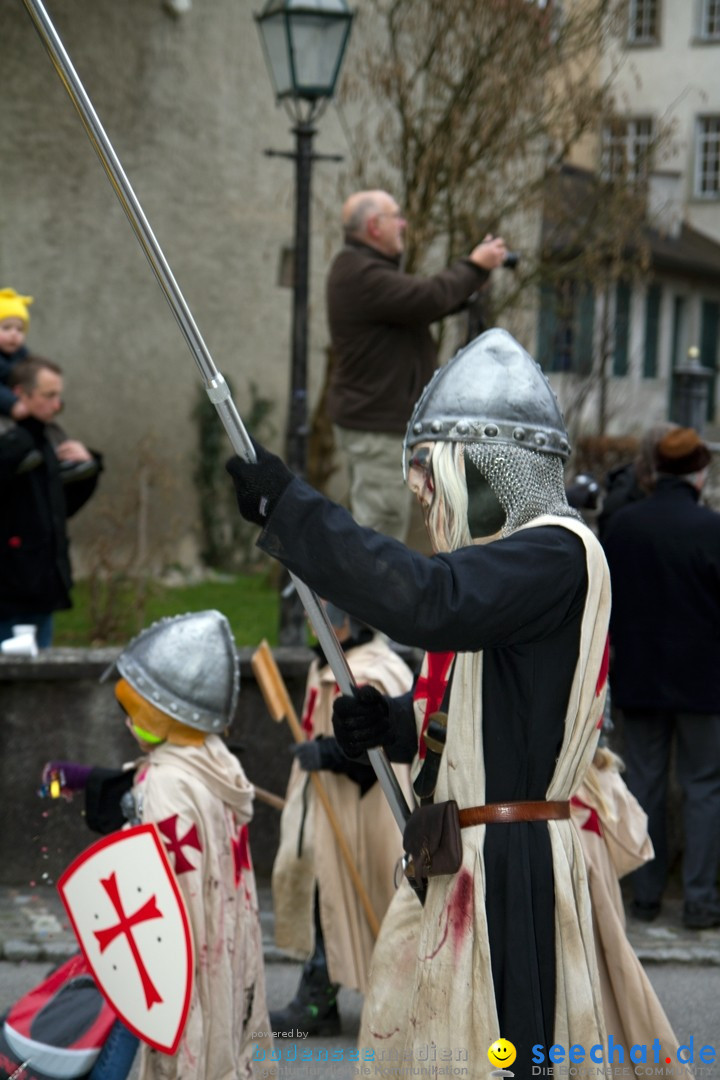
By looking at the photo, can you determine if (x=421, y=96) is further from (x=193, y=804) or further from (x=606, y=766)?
(x=193, y=804)

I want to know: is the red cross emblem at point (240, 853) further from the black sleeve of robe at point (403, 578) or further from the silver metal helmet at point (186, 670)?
the black sleeve of robe at point (403, 578)

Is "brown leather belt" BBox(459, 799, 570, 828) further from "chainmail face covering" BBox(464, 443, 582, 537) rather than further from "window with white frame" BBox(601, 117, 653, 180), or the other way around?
"window with white frame" BBox(601, 117, 653, 180)

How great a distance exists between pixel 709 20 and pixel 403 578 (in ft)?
116

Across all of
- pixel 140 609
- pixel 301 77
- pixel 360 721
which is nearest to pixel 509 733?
pixel 360 721

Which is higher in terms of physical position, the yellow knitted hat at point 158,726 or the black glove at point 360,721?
the black glove at point 360,721

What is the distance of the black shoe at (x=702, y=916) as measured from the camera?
20.9ft

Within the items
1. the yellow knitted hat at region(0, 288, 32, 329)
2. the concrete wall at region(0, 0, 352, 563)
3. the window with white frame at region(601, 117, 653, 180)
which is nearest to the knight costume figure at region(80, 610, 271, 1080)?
the yellow knitted hat at region(0, 288, 32, 329)

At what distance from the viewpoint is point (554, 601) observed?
277 centimetres

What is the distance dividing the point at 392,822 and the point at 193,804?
149cm

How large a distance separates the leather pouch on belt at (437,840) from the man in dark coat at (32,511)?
4323 millimetres

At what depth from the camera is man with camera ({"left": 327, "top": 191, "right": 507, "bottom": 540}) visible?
7168mm

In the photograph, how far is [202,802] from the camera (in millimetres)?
4012

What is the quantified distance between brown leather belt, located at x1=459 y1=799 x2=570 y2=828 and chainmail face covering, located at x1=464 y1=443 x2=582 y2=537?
1.64ft

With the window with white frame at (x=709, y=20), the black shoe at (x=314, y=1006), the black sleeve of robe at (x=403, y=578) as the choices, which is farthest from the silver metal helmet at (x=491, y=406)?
the window with white frame at (x=709, y=20)
